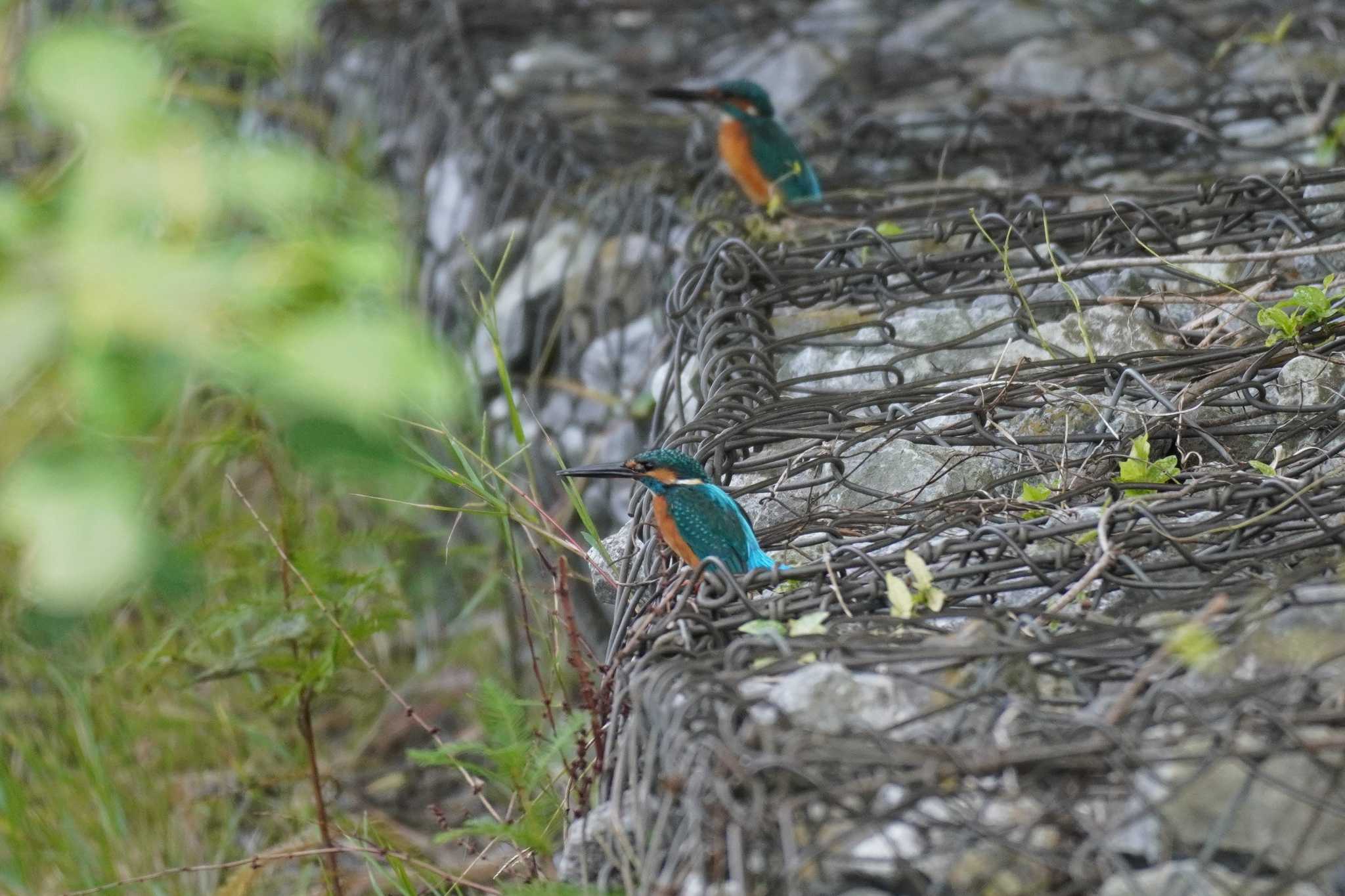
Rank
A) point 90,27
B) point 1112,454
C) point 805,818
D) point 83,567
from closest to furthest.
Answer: point 83,567 → point 90,27 → point 805,818 → point 1112,454

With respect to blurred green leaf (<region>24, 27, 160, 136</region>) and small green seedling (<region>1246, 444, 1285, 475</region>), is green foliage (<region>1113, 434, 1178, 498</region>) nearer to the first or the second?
small green seedling (<region>1246, 444, 1285, 475</region>)

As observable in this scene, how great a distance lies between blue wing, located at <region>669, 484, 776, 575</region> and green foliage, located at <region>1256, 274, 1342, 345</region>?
0.88m

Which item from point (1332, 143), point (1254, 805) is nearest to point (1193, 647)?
point (1254, 805)

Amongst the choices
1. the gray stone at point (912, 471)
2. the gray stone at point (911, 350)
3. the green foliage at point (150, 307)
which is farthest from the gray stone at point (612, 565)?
the green foliage at point (150, 307)

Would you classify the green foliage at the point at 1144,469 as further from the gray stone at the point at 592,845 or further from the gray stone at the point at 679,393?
the gray stone at the point at 592,845

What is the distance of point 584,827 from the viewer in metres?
1.37

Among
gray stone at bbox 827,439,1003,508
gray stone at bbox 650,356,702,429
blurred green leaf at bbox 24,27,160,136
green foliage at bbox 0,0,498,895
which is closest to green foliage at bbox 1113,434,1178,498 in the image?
gray stone at bbox 827,439,1003,508

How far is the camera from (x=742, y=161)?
3.81 meters

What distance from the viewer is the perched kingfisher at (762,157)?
374 cm

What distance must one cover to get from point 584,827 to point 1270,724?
68 centimetres

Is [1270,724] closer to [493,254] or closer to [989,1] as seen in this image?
[493,254]

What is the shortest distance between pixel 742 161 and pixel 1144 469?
222 cm

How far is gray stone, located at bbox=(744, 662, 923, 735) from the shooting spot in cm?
124

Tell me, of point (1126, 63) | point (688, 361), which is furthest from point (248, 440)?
point (1126, 63)
